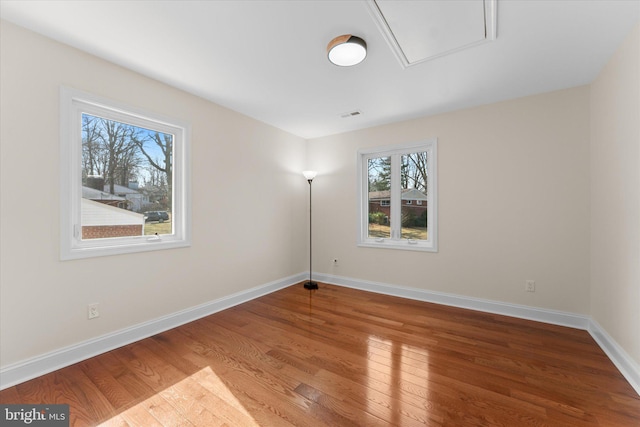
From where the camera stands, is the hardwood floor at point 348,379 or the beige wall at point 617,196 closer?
the hardwood floor at point 348,379

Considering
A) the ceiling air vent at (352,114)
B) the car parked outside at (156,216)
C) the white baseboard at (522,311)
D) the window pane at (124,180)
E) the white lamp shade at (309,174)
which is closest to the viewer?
the white baseboard at (522,311)

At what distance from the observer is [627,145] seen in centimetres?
199

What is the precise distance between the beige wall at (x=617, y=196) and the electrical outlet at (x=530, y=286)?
456mm

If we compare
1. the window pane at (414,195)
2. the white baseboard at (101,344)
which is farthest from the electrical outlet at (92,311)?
the window pane at (414,195)

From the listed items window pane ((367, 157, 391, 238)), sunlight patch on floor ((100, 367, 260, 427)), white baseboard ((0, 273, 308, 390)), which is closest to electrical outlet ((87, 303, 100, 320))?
white baseboard ((0, 273, 308, 390))

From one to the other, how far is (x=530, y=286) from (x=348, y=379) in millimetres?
2403

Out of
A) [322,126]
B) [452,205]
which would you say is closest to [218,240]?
[322,126]

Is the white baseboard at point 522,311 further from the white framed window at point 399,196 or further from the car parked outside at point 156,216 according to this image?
the car parked outside at point 156,216

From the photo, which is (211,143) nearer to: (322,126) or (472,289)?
(322,126)

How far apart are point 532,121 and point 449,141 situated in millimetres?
841

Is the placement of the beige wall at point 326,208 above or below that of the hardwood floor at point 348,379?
above

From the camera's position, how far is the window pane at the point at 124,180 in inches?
89.3

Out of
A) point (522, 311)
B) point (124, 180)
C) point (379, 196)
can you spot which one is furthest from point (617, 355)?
point (124, 180)

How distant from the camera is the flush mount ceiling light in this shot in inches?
77.2
